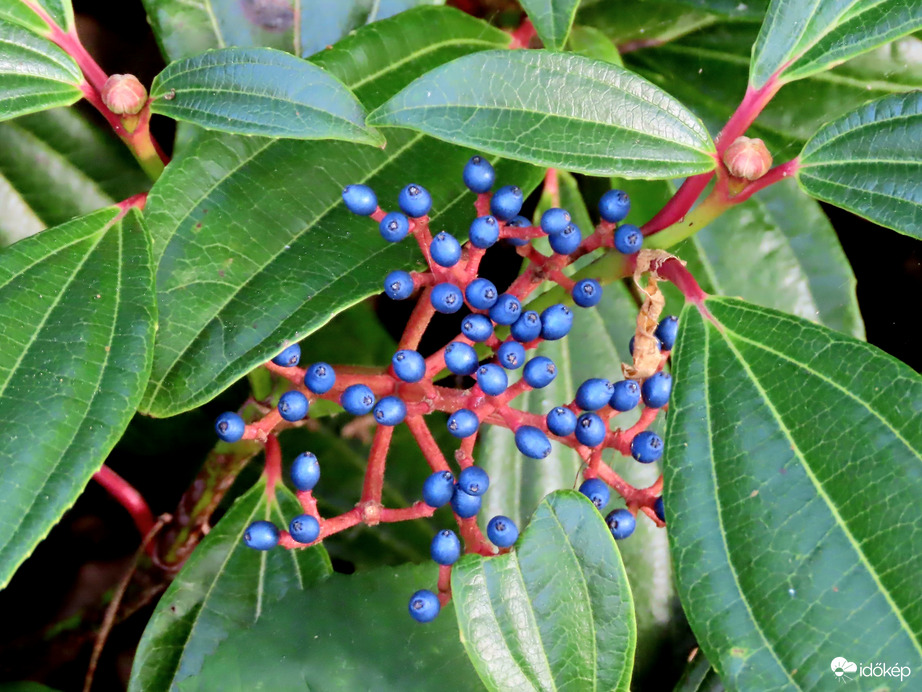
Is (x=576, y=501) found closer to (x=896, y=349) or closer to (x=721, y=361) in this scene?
(x=721, y=361)

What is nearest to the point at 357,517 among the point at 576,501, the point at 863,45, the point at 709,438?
the point at 576,501

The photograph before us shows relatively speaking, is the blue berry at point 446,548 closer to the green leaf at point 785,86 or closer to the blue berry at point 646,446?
the blue berry at point 646,446

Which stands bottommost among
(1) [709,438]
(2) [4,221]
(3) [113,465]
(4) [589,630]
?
(4) [589,630]

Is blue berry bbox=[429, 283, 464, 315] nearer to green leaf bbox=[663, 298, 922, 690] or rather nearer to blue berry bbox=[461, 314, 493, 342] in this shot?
blue berry bbox=[461, 314, 493, 342]

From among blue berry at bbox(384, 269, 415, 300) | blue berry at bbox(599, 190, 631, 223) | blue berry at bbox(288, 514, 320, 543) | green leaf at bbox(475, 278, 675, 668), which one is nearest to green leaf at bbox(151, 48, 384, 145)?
blue berry at bbox(384, 269, 415, 300)

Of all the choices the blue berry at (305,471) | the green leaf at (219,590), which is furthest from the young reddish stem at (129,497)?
the blue berry at (305,471)
